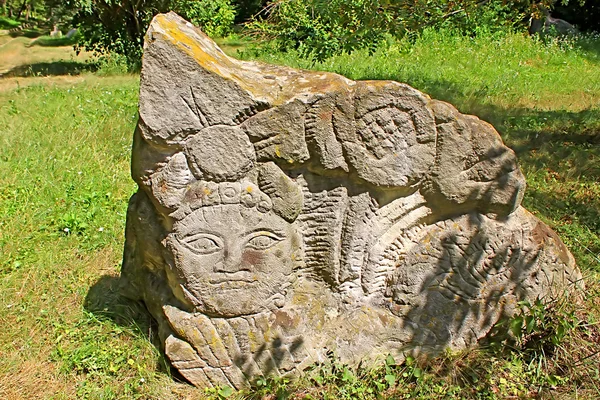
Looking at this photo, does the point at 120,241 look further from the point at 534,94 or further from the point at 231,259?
the point at 534,94

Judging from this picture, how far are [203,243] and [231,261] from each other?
17 centimetres

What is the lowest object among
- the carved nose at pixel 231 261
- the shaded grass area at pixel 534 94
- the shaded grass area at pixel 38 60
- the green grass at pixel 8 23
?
the green grass at pixel 8 23

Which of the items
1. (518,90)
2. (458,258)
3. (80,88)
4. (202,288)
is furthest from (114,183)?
(518,90)

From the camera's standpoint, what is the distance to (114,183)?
5.33 m

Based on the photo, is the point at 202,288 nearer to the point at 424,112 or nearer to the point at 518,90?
the point at 424,112

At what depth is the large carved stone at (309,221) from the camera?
254cm

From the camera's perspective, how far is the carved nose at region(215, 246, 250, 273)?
2.70 metres

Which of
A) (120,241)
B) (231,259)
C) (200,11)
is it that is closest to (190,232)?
(231,259)

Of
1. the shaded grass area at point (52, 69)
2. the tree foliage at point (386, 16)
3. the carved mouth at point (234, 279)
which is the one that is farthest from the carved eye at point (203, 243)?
the shaded grass area at point (52, 69)

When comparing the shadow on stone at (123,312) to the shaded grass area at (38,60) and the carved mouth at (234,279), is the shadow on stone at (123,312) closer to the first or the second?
the carved mouth at (234,279)

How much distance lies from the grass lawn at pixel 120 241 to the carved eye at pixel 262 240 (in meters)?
0.74

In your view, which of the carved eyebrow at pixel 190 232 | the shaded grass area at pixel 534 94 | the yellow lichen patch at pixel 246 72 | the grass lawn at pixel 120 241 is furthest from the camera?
the shaded grass area at pixel 534 94

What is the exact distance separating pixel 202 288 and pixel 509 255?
5.61ft

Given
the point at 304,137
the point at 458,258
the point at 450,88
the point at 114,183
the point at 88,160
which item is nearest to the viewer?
the point at 304,137
